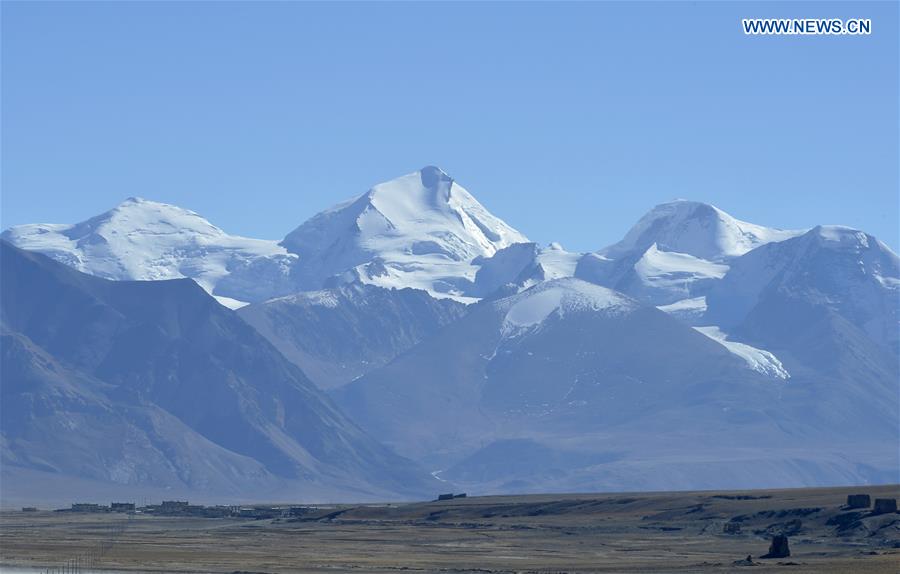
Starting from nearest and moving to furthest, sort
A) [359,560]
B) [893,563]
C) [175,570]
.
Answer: [893,563]
[175,570]
[359,560]

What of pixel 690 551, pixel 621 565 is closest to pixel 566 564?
pixel 621 565

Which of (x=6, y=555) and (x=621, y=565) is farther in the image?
(x=6, y=555)

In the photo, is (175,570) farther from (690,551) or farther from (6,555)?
(690,551)

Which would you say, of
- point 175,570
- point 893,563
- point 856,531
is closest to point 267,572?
point 175,570

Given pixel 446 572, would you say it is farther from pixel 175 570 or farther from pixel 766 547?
pixel 766 547

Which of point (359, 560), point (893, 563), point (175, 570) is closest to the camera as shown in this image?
point (893, 563)

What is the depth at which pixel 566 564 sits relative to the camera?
7087 inches

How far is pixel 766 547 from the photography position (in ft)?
643

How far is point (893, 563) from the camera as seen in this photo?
16112 cm

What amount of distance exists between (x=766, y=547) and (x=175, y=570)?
190 feet

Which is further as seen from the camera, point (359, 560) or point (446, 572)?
point (359, 560)

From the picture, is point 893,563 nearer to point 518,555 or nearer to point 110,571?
point 518,555

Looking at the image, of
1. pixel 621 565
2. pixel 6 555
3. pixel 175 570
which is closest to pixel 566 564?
pixel 621 565

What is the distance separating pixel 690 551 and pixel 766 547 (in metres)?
7.37
